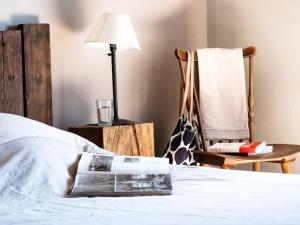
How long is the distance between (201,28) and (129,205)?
193 cm

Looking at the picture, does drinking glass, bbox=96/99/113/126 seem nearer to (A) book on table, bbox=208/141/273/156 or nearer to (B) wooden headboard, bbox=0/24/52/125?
(B) wooden headboard, bbox=0/24/52/125

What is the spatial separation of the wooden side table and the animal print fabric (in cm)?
10

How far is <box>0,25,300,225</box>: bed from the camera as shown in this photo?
1.00 metres

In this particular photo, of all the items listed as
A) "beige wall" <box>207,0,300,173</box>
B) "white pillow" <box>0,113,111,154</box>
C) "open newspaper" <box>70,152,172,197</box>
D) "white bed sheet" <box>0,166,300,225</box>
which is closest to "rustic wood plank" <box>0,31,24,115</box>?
"white pillow" <box>0,113,111,154</box>

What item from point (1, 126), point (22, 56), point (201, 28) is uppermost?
point (201, 28)

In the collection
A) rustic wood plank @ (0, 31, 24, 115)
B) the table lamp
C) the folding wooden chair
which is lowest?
the folding wooden chair

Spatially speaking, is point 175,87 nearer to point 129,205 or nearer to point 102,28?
point 102,28

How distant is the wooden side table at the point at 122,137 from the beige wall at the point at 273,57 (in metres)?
0.76

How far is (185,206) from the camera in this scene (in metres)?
1.10

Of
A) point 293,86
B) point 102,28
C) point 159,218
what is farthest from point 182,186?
point 293,86

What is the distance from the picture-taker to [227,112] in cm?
250

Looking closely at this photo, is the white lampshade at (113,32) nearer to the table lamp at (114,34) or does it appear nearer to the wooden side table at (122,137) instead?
the table lamp at (114,34)

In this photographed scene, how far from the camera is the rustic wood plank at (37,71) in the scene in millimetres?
1994

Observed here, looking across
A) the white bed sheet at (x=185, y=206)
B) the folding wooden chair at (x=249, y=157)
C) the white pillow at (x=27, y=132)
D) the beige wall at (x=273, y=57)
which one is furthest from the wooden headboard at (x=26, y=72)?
the beige wall at (x=273, y=57)
